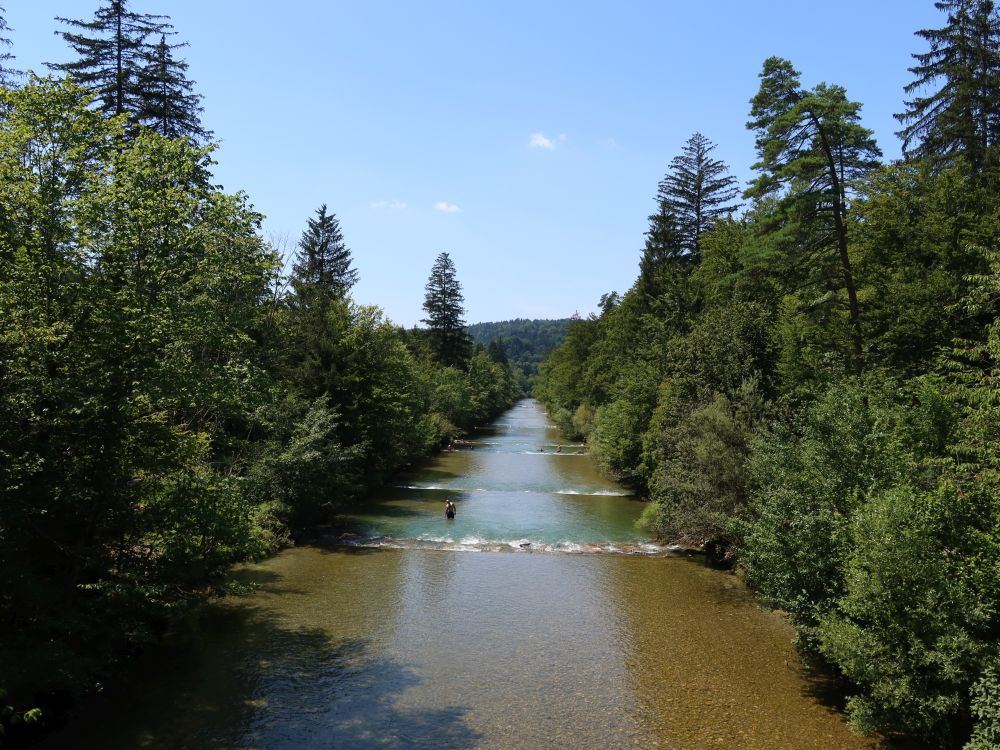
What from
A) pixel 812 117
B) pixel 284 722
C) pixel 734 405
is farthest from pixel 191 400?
pixel 812 117

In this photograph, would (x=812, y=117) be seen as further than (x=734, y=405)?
No

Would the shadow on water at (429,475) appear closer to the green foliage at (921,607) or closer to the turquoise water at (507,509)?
the turquoise water at (507,509)

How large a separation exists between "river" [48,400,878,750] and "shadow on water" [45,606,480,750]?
0.04m

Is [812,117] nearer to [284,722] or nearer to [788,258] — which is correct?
[788,258]

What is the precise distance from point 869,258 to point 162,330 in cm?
2324

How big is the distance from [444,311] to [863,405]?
204ft

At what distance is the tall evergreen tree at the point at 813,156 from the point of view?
19.7 metres

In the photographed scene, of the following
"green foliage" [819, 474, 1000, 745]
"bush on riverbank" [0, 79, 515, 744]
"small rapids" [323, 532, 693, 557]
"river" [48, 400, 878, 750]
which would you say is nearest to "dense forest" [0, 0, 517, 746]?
"bush on riverbank" [0, 79, 515, 744]

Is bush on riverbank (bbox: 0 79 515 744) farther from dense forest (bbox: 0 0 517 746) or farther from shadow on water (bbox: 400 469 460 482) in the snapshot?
shadow on water (bbox: 400 469 460 482)

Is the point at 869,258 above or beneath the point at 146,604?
above

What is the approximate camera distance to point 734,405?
2234 centimetres

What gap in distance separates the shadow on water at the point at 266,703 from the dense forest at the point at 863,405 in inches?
296

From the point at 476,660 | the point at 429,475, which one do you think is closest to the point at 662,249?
the point at 429,475

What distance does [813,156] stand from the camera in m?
20.2
